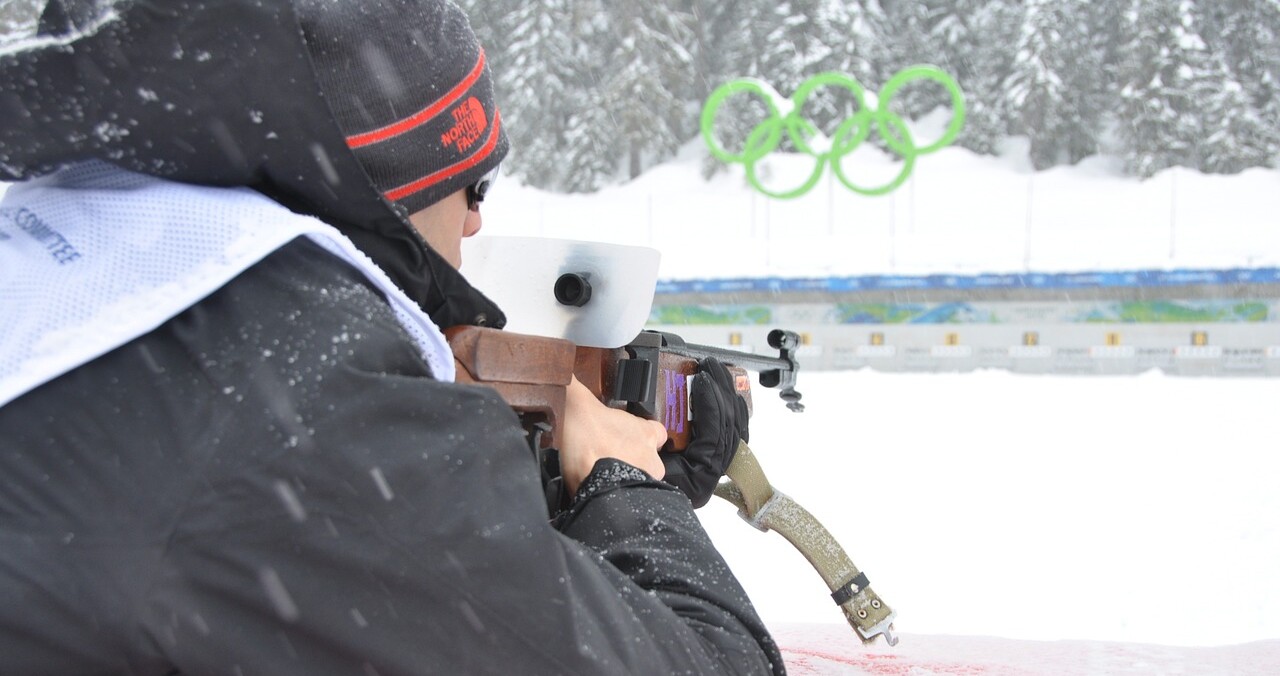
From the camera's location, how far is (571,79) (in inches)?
1382

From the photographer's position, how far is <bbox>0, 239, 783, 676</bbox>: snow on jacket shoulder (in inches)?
28.2

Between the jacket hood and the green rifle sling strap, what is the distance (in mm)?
1469

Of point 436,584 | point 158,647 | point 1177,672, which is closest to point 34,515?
point 158,647

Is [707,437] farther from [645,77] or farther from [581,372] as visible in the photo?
[645,77]

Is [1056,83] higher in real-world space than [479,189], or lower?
higher

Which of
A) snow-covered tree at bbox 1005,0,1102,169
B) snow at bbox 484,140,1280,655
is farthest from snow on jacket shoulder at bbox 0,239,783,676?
snow-covered tree at bbox 1005,0,1102,169

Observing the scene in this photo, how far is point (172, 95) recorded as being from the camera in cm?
77

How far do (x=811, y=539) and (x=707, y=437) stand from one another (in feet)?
1.47

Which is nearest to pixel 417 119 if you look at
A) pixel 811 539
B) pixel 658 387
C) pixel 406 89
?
pixel 406 89

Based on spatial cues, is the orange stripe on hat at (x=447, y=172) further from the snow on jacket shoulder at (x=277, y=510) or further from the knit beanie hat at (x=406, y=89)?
the snow on jacket shoulder at (x=277, y=510)

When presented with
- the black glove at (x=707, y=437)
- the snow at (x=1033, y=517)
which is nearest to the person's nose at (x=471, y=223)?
the black glove at (x=707, y=437)

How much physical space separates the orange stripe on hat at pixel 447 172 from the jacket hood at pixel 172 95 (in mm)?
209

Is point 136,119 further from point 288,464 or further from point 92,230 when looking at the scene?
point 288,464

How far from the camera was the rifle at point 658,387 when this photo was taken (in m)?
1.23
